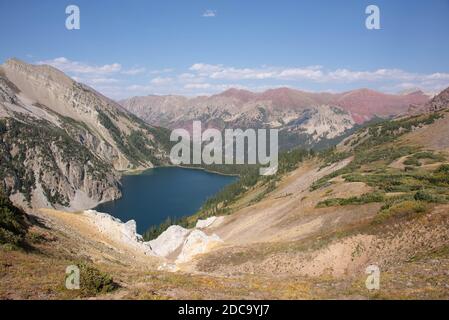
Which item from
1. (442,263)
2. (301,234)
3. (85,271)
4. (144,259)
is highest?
(85,271)

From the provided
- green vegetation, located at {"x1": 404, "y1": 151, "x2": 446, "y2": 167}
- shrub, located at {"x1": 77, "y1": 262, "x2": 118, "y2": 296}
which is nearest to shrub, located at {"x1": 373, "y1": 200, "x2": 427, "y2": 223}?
shrub, located at {"x1": 77, "y1": 262, "x2": 118, "y2": 296}

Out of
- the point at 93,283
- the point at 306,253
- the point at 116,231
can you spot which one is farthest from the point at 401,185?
the point at 93,283

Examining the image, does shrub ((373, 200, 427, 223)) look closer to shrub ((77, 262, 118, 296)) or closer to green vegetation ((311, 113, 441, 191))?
shrub ((77, 262, 118, 296))

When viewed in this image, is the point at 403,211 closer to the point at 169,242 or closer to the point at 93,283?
the point at 93,283

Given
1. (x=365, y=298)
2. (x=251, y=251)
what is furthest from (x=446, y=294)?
(x=251, y=251)
